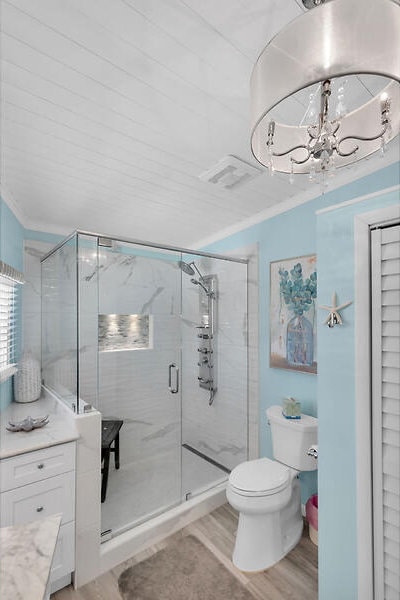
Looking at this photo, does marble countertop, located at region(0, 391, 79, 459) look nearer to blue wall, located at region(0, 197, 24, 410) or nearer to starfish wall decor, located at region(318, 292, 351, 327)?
blue wall, located at region(0, 197, 24, 410)

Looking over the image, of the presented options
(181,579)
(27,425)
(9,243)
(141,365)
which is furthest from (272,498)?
(9,243)

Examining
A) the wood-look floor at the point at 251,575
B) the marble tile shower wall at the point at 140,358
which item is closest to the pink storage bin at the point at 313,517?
the wood-look floor at the point at 251,575

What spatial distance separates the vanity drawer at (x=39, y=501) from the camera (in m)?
1.57

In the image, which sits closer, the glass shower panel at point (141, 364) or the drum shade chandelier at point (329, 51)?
the drum shade chandelier at point (329, 51)

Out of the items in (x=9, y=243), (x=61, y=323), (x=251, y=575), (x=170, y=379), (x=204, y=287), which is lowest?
(x=251, y=575)

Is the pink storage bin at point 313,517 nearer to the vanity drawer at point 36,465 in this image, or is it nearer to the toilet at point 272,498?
the toilet at point 272,498

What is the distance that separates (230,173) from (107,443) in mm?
2036

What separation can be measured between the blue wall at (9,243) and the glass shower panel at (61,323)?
0.24 meters

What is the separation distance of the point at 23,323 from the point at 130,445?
1.46 m

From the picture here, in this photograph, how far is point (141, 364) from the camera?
265 cm

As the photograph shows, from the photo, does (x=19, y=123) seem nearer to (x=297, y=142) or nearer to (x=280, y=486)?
(x=297, y=142)

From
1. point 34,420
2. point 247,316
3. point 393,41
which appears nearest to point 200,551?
point 34,420

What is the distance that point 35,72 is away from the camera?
1.18 m

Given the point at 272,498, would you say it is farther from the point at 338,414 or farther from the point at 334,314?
the point at 334,314
